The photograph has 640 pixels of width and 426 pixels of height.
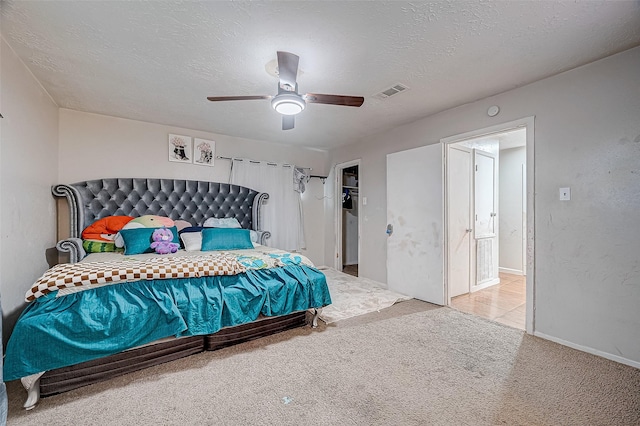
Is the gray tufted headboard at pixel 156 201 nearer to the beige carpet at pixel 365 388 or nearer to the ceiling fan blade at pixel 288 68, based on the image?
the beige carpet at pixel 365 388

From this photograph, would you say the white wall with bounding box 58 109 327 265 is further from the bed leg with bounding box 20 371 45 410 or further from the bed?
the bed leg with bounding box 20 371 45 410

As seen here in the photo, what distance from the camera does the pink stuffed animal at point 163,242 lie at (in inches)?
113

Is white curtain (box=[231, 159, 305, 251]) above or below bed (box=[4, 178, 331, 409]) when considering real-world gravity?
above

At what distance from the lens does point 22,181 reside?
226cm

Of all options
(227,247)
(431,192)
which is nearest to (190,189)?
(227,247)

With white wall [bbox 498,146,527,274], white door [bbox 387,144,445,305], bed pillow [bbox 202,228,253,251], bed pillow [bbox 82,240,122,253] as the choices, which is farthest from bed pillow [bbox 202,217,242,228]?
white wall [bbox 498,146,527,274]

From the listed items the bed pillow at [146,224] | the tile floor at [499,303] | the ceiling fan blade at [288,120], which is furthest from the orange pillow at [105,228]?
the tile floor at [499,303]

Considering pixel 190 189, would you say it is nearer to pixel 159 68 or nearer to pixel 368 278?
pixel 159 68

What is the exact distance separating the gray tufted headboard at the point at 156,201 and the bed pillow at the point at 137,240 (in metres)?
0.46

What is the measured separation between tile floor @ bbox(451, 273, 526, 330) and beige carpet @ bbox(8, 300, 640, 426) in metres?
0.53

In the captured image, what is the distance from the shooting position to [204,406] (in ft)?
5.19

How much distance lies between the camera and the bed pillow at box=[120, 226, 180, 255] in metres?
2.84

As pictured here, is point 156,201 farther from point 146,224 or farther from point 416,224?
point 416,224

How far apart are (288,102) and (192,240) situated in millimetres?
2120
